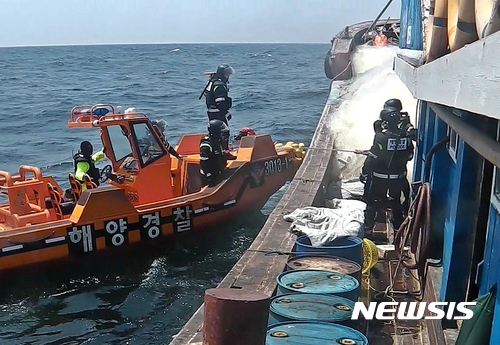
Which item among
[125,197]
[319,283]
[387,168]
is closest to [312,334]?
[319,283]

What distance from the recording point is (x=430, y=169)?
5328mm

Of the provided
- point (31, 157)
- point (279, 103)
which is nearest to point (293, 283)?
point (31, 157)

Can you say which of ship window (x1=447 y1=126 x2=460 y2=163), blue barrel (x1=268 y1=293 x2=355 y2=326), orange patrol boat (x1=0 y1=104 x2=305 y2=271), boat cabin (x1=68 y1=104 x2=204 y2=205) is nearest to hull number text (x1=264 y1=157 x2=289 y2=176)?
orange patrol boat (x1=0 y1=104 x2=305 y2=271)

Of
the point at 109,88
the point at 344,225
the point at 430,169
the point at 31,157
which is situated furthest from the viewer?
the point at 109,88

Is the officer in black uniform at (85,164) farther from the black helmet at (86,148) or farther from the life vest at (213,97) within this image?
the life vest at (213,97)

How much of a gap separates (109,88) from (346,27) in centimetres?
1866

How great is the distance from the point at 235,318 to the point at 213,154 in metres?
6.04

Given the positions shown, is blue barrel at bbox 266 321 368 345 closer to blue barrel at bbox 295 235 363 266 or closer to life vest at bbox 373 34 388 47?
blue barrel at bbox 295 235 363 266

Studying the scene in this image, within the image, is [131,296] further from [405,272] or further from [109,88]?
[109,88]

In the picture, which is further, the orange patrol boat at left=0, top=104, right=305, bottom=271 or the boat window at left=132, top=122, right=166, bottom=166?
the boat window at left=132, top=122, right=166, bottom=166

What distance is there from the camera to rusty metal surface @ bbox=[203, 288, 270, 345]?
115 inches

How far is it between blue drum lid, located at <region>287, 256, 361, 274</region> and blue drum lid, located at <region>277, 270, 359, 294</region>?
266 mm

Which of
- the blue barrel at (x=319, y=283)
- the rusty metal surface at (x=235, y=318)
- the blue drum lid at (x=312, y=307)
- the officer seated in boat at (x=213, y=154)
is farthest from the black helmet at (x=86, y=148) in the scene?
the rusty metal surface at (x=235, y=318)

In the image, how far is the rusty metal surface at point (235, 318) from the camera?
2916 mm
